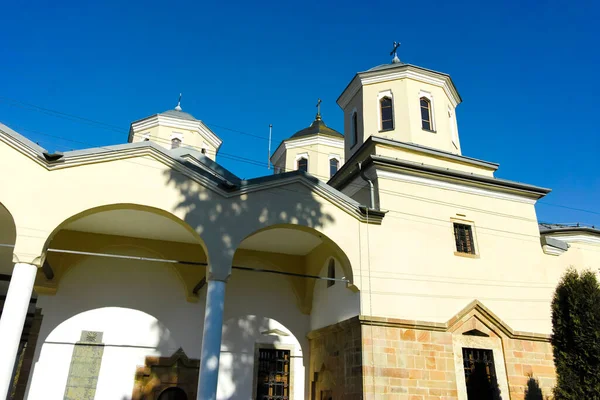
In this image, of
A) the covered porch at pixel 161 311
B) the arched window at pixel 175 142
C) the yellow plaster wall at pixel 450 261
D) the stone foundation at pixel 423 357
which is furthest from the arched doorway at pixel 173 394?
the arched window at pixel 175 142

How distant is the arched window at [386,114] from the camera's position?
1366 cm

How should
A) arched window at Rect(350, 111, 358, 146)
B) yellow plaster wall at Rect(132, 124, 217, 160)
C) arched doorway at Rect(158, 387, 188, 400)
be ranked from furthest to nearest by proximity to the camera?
yellow plaster wall at Rect(132, 124, 217, 160) < arched window at Rect(350, 111, 358, 146) < arched doorway at Rect(158, 387, 188, 400)

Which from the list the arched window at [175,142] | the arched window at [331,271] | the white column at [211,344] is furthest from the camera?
the arched window at [175,142]

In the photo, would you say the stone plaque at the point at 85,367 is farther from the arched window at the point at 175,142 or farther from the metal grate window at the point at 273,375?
the arched window at the point at 175,142

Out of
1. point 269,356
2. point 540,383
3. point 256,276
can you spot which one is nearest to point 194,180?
point 256,276

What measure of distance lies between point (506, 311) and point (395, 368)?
3334mm

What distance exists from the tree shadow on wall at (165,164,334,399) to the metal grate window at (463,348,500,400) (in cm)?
432

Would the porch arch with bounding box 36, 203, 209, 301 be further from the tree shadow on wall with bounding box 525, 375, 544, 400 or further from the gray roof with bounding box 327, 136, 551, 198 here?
the tree shadow on wall with bounding box 525, 375, 544, 400

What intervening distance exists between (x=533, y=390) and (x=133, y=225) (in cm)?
973

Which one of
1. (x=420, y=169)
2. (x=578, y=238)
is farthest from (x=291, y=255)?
(x=578, y=238)

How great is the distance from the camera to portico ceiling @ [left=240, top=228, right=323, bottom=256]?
11.6 metres

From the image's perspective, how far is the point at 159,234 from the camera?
39.0 feet

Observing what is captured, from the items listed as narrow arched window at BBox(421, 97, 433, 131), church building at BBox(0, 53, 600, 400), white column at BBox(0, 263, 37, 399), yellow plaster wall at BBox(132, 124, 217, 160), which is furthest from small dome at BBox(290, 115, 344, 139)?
white column at BBox(0, 263, 37, 399)

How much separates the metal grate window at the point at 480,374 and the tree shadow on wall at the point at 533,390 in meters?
0.70
